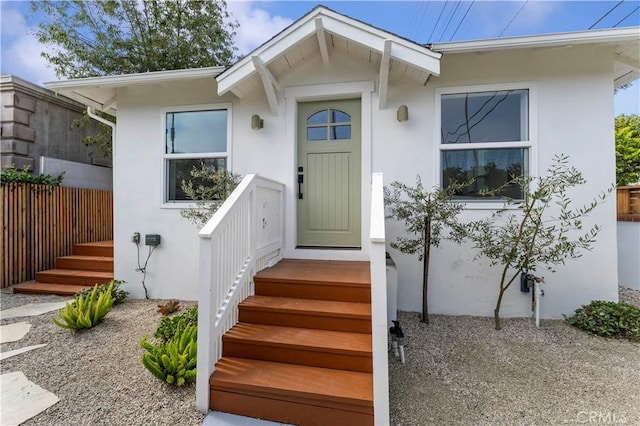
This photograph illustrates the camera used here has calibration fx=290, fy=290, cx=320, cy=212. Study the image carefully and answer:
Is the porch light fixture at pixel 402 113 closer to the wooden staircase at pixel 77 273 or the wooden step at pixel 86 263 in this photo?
the wooden staircase at pixel 77 273

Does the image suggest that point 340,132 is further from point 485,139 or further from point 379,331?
point 379,331

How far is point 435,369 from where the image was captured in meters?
2.68

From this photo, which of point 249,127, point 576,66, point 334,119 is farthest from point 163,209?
point 576,66

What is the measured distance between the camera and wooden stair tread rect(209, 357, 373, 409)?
1975mm

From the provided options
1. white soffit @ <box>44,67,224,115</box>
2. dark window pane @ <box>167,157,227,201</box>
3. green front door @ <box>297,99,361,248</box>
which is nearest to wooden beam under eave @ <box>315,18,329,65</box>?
green front door @ <box>297,99,361,248</box>

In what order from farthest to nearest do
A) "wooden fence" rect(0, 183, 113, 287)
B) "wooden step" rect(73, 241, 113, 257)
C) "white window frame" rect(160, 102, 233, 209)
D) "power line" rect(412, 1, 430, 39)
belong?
"power line" rect(412, 1, 430, 39)
"wooden step" rect(73, 241, 113, 257)
"wooden fence" rect(0, 183, 113, 287)
"white window frame" rect(160, 102, 233, 209)

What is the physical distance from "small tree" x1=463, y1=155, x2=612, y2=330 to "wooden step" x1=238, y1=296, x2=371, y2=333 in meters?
1.83

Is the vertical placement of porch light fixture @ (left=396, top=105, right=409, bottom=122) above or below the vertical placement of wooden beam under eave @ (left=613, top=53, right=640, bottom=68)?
below

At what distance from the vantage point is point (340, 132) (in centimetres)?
419

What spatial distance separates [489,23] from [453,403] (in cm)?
888

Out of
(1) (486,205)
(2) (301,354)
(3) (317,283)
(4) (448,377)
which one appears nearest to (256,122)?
(3) (317,283)

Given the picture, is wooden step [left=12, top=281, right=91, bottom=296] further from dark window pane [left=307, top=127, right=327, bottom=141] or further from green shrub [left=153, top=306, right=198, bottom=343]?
dark window pane [left=307, top=127, right=327, bottom=141]

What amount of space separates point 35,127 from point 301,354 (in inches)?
353

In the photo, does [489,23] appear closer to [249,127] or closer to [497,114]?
[497,114]
